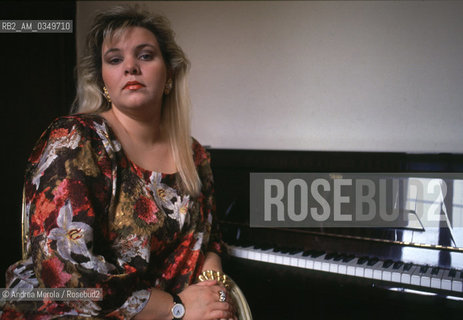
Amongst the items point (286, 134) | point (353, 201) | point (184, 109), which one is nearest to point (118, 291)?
point (184, 109)

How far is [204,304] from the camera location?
1.46 meters

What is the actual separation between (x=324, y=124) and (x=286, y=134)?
27 centimetres

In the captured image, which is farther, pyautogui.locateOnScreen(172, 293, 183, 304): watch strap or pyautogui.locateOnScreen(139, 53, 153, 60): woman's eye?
pyautogui.locateOnScreen(139, 53, 153, 60): woman's eye

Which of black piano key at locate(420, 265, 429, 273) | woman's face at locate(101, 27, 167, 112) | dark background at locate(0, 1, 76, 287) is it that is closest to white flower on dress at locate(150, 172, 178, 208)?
woman's face at locate(101, 27, 167, 112)

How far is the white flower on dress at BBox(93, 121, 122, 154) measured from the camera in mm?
1417

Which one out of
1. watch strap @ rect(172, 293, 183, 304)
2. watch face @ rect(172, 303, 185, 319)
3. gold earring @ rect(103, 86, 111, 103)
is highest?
gold earring @ rect(103, 86, 111, 103)

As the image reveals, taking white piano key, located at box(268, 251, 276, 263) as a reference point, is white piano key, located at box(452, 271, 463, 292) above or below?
above

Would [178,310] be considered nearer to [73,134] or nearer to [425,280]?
[73,134]

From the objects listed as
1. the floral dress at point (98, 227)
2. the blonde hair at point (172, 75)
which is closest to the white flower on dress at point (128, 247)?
the floral dress at point (98, 227)

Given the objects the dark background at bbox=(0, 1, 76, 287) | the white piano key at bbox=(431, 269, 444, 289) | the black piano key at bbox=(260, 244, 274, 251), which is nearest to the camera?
the white piano key at bbox=(431, 269, 444, 289)

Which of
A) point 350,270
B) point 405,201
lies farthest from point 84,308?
point 405,201

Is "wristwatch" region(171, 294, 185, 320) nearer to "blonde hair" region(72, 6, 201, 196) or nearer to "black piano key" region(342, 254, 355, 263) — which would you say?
"blonde hair" region(72, 6, 201, 196)

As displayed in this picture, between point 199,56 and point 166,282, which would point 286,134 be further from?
point 166,282

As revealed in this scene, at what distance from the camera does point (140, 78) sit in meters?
1.54
